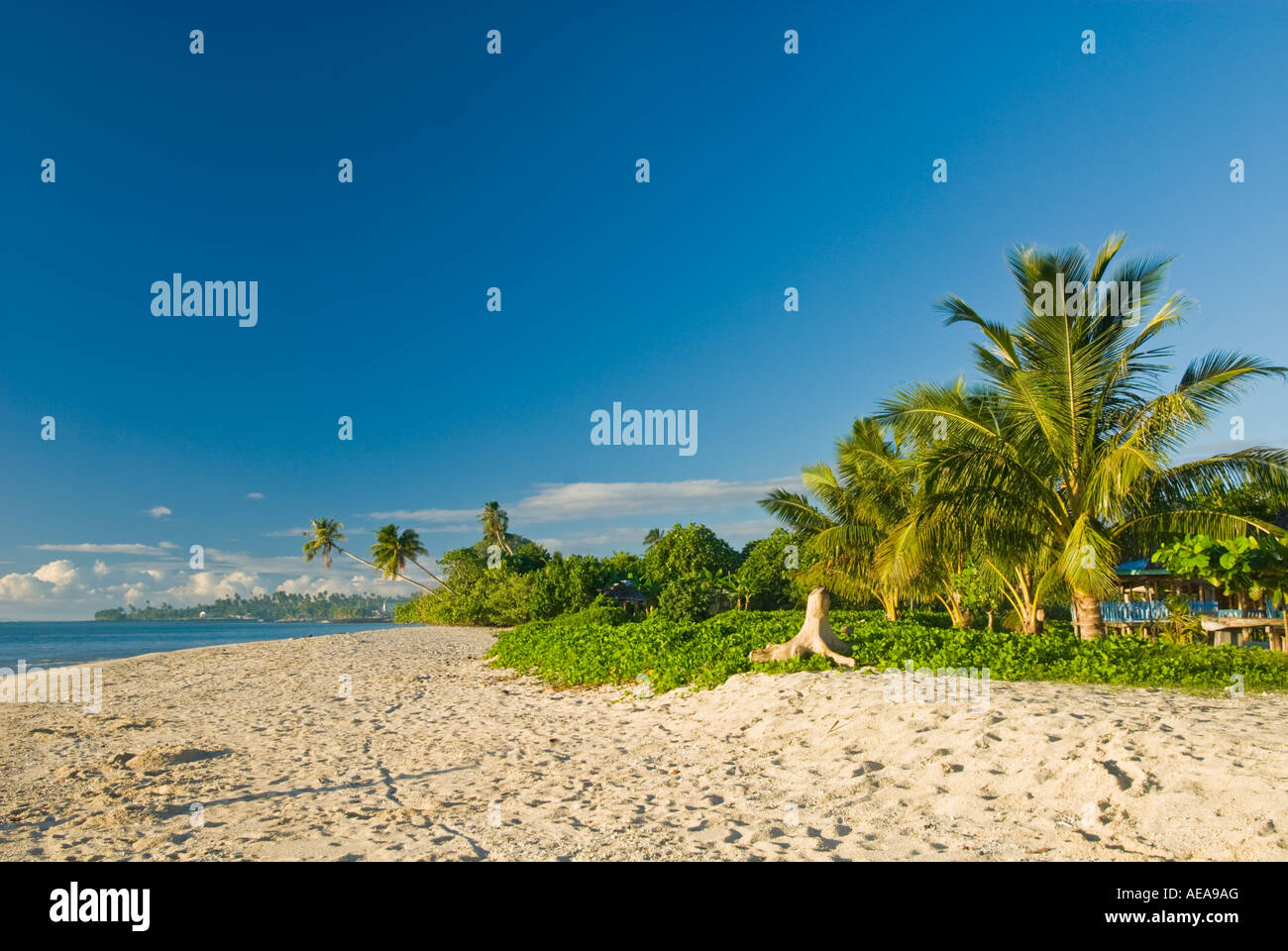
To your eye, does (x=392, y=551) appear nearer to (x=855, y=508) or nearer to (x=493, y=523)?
(x=493, y=523)

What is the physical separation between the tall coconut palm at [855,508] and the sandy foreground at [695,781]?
1230 cm

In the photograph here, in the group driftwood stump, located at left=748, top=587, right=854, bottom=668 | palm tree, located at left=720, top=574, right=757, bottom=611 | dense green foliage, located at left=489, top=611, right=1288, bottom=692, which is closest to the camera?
dense green foliage, located at left=489, top=611, right=1288, bottom=692

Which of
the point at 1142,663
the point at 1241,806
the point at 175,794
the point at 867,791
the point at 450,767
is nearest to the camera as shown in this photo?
the point at 1241,806

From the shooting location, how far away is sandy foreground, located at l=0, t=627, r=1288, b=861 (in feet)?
15.9

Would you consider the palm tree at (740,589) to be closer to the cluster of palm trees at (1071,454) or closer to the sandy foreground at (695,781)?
the cluster of palm trees at (1071,454)

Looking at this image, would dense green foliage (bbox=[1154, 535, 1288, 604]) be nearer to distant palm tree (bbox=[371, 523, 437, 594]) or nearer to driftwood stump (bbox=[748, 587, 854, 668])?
driftwood stump (bbox=[748, 587, 854, 668])

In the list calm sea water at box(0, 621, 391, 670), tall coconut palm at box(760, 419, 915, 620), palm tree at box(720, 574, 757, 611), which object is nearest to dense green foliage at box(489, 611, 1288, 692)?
tall coconut palm at box(760, 419, 915, 620)

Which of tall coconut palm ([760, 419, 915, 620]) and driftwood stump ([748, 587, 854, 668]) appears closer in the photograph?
driftwood stump ([748, 587, 854, 668])

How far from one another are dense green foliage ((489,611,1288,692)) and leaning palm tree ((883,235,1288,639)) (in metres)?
1.27

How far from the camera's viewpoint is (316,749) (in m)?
8.63
